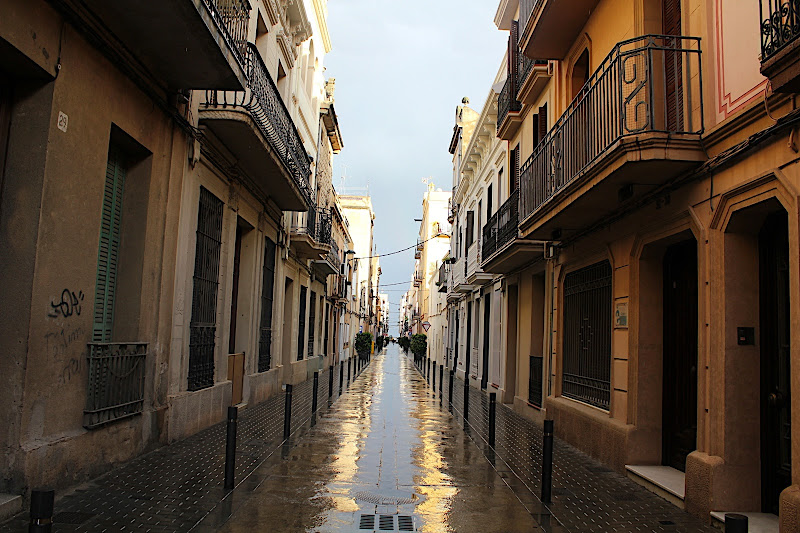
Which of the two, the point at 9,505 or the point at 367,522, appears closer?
the point at 9,505

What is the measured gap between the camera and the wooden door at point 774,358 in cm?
602

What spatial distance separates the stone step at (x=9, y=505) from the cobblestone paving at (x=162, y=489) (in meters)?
0.07

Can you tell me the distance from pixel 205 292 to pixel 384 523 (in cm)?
648

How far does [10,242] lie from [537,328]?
11490 mm

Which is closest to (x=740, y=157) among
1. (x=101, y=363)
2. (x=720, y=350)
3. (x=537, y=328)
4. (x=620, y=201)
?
(x=720, y=350)

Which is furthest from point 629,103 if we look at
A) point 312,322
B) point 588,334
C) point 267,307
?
point 312,322

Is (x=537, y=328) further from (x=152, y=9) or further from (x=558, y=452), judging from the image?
(x=152, y=9)

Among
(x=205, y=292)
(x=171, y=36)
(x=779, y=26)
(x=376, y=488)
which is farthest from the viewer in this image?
(x=205, y=292)

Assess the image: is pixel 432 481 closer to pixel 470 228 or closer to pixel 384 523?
pixel 384 523

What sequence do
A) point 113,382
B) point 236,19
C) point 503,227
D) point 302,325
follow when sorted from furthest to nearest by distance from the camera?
point 302,325 < point 503,227 < point 236,19 < point 113,382

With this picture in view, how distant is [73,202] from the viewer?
6590mm

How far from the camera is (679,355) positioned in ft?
27.2

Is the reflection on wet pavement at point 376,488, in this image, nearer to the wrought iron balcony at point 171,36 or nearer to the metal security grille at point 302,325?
the wrought iron balcony at point 171,36

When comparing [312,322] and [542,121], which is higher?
[542,121]
